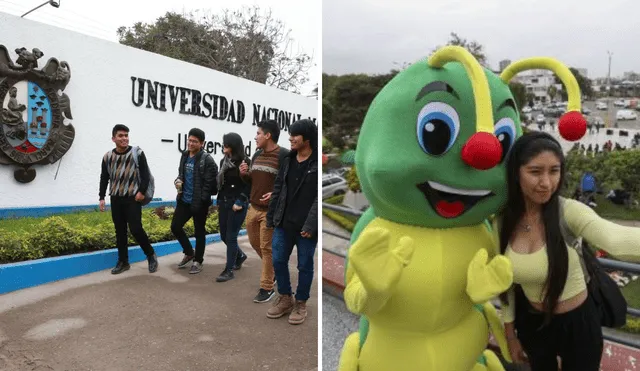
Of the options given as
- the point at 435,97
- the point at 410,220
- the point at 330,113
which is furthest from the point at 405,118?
the point at 330,113

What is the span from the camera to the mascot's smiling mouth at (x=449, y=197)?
5.73 ft

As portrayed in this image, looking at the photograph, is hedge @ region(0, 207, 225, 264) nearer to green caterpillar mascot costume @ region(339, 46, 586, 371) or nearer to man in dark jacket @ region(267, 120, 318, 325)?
man in dark jacket @ region(267, 120, 318, 325)

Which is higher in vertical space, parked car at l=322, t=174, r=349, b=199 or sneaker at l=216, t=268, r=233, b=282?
parked car at l=322, t=174, r=349, b=199

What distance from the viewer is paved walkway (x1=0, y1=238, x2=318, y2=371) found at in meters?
3.10

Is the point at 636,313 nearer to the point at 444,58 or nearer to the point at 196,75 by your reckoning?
the point at 444,58

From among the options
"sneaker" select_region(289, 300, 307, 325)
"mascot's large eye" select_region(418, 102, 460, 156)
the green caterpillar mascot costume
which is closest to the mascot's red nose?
the green caterpillar mascot costume

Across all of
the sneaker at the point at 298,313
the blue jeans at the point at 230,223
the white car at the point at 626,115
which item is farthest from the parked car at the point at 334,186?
the sneaker at the point at 298,313

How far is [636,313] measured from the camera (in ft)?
8.30

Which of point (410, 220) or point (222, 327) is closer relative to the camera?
point (410, 220)

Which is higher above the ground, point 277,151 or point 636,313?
point 277,151

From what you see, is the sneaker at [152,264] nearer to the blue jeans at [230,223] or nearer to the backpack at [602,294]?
the blue jeans at [230,223]

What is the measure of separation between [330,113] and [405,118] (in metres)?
12.2

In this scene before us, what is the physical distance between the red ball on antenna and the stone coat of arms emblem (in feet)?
21.1

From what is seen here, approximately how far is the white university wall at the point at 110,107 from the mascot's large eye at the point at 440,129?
243 inches
